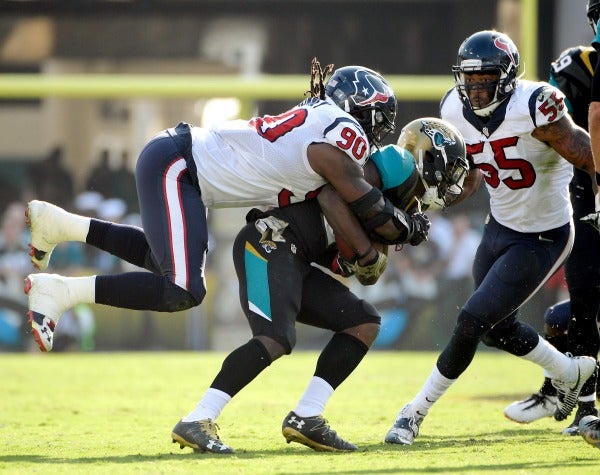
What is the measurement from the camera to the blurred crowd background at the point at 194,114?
33.4ft

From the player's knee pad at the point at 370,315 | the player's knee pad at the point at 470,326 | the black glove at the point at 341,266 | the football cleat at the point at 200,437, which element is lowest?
the football cleat at the point at 200,437

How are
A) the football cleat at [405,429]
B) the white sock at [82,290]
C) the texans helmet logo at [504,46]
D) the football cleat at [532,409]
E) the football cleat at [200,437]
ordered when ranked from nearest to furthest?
the football cleat at [200,437]
the white sock at [82,290]
the football cleat at [405,429]
the texans helmet logo at [504,46]
the football cleat at [532,409]

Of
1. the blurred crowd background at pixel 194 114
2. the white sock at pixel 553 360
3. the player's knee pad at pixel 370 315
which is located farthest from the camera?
the blurred crowd background at pixel 194 114

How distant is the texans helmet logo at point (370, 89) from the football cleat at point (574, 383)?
1502 millimetres

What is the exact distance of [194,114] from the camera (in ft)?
35.0

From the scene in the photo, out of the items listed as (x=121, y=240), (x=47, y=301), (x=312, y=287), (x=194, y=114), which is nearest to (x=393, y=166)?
(x=312, y=287)

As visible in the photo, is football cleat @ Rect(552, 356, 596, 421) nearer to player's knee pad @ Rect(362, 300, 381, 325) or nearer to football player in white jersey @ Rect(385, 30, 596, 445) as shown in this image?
football player in white jersey @ Rect(385, 30, 596, 445)

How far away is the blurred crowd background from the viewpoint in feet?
33.4

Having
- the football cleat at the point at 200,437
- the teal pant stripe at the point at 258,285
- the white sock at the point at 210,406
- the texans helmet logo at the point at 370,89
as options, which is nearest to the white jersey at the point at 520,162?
the texans helmet logo at the point at 370,89

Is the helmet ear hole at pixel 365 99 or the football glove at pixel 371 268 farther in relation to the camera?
the helmet ear hole at pixel 365 99

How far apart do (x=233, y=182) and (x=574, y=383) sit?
5.95 ft

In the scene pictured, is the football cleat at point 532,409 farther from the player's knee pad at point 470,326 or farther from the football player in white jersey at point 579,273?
the player's knee pad at point 470,326

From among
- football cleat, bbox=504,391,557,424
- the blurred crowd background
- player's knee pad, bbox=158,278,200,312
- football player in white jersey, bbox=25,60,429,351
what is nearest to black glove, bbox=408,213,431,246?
football player in white jersey, bbox=25,60,429,351

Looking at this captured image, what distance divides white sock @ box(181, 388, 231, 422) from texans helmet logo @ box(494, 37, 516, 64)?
1.92 metres
